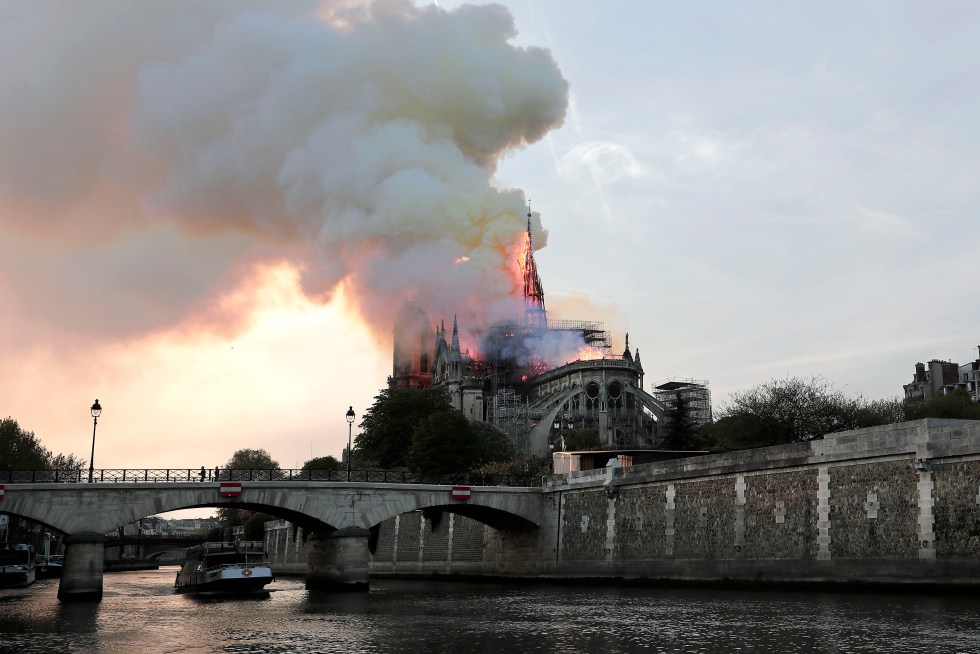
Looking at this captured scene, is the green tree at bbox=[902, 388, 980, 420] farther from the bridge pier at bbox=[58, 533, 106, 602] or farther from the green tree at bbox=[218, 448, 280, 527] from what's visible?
the green tree at bbox=[218, 448, 280, 527]

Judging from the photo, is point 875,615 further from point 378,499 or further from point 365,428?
point 365,428

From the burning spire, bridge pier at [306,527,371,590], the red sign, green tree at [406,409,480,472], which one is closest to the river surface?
the red sign

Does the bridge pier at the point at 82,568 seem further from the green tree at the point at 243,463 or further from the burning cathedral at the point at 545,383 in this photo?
the green tree at the point at 243,463

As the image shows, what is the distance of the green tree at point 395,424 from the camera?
97875 mm

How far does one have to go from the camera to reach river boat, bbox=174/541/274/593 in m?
50.1

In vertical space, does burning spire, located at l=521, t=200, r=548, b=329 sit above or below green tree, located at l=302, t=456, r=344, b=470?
above

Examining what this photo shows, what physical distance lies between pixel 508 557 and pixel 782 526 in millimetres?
23503

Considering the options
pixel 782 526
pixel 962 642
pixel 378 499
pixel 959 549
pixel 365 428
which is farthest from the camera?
pixel 365 428

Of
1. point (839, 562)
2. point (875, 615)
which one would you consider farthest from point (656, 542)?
point (875, 615)

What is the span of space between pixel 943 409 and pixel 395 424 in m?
46.5

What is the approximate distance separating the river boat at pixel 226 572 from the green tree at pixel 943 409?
43.4 meters

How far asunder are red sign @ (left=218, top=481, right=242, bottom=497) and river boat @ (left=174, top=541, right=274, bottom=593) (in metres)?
3.46

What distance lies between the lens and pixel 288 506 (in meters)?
51.3

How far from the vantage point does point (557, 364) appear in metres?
136
